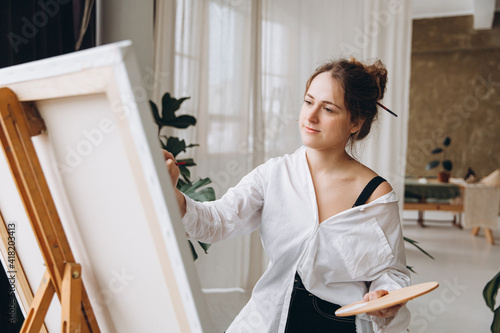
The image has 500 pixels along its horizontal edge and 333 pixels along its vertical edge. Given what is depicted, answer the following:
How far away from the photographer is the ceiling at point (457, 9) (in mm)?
7124

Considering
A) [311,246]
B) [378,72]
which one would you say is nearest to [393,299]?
[311,246]

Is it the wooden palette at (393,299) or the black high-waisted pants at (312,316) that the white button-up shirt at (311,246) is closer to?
the black high-waisted pants at (312,316)

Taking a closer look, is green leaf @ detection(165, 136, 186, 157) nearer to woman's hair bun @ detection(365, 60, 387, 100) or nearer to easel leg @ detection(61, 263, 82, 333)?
woman's hair bun @ detection(365, 60, 387, 100)

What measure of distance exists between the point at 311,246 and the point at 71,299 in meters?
0.66

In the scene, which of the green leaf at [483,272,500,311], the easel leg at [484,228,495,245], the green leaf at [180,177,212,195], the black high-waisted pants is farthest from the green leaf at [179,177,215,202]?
the easel leg at [484,228,495,245]

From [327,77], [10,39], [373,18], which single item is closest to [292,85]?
[373,18]

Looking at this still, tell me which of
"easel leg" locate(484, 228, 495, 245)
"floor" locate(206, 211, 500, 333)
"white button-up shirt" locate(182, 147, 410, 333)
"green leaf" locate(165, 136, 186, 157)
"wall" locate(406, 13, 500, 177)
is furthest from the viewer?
"wall" locate(406, 13, 500, 177)

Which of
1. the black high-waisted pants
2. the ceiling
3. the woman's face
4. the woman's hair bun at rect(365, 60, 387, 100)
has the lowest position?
the black high-waisted pants

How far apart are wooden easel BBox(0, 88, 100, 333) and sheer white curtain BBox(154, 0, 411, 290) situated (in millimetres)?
2482

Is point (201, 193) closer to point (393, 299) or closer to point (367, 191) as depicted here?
point (367, 191)

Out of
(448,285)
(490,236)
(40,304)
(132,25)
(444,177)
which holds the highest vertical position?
(132,25)

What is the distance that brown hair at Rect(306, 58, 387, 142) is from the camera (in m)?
1.22

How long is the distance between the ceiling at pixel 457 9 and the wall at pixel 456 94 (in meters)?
0.14

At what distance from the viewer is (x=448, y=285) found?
3.91m
